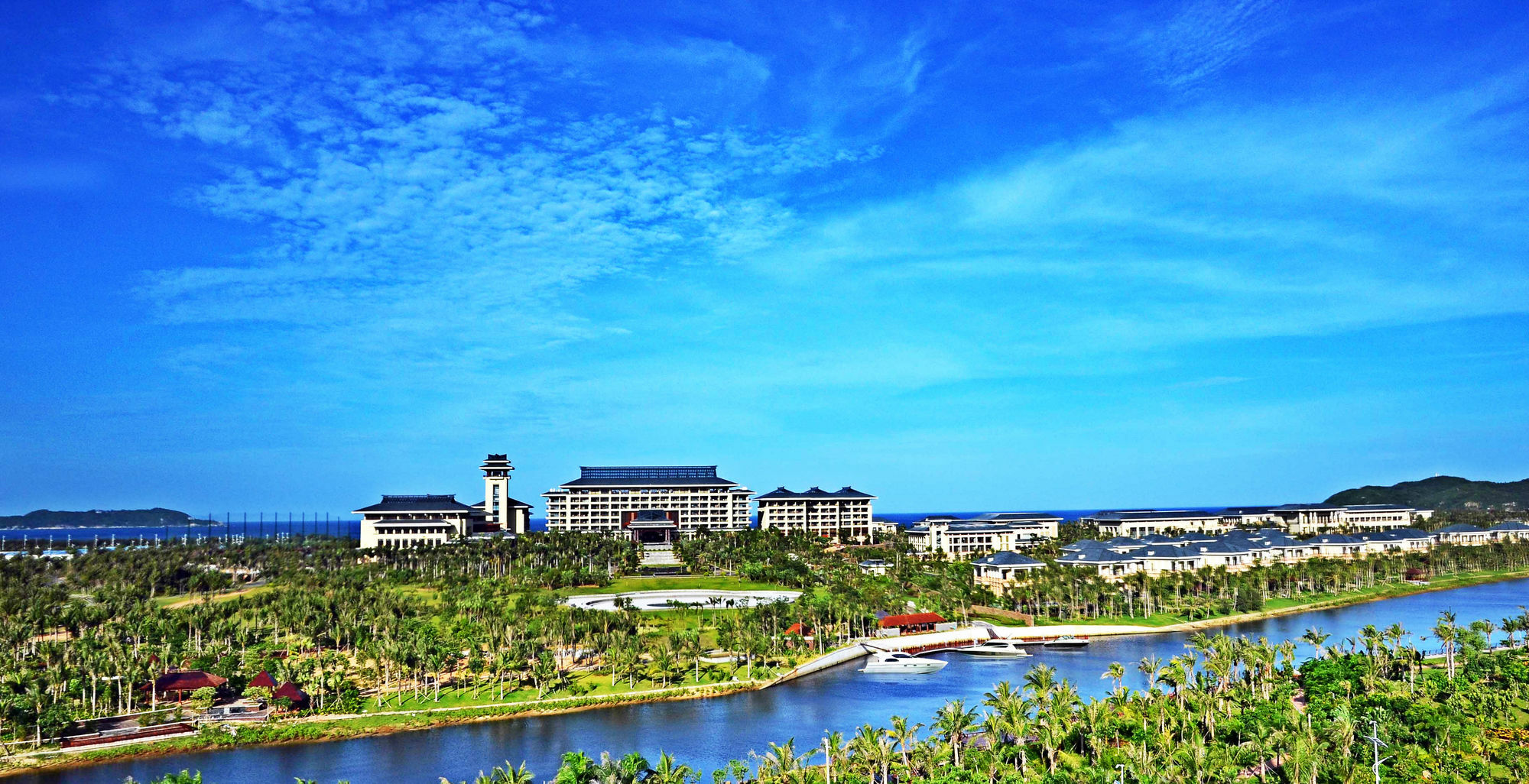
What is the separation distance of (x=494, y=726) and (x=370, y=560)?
82.0 metres

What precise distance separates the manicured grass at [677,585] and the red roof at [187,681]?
36013 mm

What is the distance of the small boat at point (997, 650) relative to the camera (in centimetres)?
8700

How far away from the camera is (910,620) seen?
94.4 m

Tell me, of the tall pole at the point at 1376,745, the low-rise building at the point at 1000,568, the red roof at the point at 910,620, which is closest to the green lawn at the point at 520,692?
the red roof at the point at 910,620

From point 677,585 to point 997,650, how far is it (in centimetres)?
3516

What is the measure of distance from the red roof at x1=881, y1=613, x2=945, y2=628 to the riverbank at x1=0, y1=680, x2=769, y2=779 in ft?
86.5

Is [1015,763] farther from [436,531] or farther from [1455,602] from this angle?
[436,531]

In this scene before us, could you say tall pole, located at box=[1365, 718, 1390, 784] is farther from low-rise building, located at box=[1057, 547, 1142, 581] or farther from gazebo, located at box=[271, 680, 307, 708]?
low-rise building, located at box=[1057, 547, 1142, 581]

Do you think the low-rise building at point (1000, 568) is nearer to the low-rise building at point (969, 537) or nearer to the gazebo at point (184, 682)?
the low-rise building at point (969, 537)

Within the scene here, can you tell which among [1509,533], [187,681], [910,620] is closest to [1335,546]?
[1509,533]

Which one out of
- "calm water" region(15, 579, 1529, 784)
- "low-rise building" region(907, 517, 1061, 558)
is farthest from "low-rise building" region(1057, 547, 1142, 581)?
"calm water" region(15, 579, 1529, 784)

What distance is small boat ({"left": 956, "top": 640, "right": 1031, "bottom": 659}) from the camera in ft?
285

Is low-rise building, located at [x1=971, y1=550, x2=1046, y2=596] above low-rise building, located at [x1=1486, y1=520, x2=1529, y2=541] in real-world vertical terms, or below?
above

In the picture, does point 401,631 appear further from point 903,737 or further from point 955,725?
point 955,725
